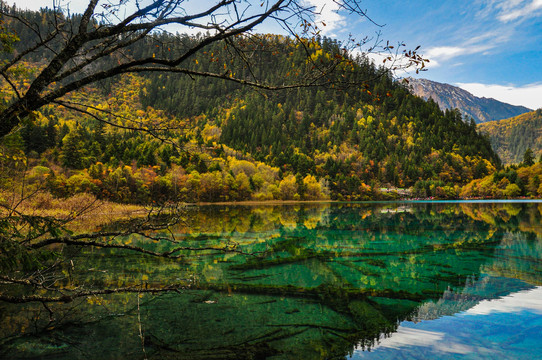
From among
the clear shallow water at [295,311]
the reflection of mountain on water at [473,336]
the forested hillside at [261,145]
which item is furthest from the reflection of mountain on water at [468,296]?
the forested hillside at [261,145]

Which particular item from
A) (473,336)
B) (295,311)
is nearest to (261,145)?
(295,311)

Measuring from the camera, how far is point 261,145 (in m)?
132

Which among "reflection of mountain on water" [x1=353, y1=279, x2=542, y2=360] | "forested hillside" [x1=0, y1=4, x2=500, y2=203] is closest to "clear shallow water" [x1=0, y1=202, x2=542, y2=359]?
"reflection of mountain on water" [x1=353, y1=279, x2=542, y2=360]

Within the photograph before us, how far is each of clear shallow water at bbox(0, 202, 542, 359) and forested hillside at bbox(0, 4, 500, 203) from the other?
2910 mm

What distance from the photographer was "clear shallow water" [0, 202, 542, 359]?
5.13 meters

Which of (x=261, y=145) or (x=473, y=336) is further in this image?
(x=261, y=145)

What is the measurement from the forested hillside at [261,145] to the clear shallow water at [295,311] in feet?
9.55

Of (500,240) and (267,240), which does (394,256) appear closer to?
(267,240)

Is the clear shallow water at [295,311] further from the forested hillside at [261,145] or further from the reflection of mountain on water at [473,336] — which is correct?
the forested hillside at [261,145]

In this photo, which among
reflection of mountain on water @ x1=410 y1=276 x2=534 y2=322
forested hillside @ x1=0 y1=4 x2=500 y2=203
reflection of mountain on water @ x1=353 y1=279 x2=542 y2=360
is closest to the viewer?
reflection of mountain on water @ x1=353 y1=279 x2=542 y2=360

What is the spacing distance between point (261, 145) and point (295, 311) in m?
127

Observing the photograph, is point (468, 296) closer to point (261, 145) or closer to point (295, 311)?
point (295, 311)

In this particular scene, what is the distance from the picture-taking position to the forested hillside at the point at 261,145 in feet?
125

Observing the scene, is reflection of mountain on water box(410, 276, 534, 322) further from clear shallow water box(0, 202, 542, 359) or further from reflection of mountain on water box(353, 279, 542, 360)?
reflection of mountain on water box(353, 279, 542, 360)
